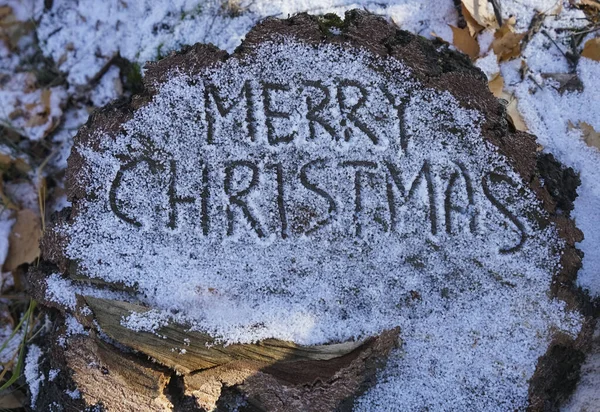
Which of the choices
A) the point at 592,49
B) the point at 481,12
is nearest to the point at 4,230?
the point at 481,12

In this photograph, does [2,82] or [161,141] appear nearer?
[161,141]

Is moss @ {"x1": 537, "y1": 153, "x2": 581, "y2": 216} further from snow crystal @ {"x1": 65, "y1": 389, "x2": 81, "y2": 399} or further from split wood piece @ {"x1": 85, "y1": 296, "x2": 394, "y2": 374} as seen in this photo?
snow crystal @ {"x1": 65, "y1": 389, "x2": 81, "y2": 399}

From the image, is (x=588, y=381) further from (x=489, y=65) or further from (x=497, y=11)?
(x=497, y=11)

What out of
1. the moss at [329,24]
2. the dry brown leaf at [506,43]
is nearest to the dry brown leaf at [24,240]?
the moss at [329,24]

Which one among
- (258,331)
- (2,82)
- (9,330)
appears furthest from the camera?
(2,82)

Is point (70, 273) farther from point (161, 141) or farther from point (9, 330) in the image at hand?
point (9, 330)

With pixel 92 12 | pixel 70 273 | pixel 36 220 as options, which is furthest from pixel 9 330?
pixel 92 12

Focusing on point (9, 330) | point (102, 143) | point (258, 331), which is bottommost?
point (9, 330)
